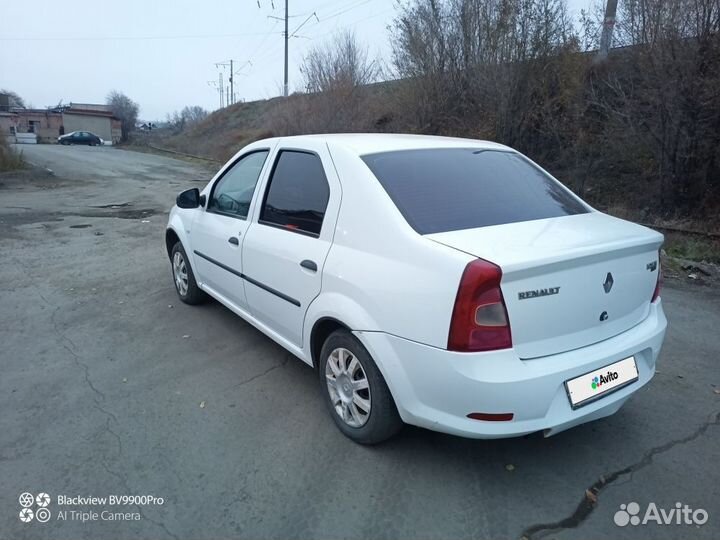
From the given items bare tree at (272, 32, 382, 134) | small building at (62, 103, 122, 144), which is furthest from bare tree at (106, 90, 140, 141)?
bare tree at (272, 32, 382, 134)

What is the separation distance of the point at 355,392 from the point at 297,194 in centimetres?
137

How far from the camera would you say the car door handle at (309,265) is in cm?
307

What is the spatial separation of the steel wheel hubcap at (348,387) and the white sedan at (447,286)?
1 centimetres

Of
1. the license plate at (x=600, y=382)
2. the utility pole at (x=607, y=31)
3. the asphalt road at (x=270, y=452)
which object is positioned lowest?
the asphalt road at (x=270, y=452)

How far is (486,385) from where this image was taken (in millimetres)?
2326

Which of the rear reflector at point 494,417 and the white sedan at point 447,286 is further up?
the white sedan at point 447,286

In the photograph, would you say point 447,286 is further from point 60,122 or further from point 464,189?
point 60,122

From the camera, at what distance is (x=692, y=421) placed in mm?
3225

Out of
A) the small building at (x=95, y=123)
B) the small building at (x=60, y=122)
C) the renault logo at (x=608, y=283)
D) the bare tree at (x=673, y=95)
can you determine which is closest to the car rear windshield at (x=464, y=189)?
the renault logo at (x=608, y=283)

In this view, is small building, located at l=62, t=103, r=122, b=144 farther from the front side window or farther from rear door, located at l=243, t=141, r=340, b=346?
rear door, located at l=243, t=141, r=340, b=346

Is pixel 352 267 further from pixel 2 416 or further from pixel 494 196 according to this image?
pixel 2 416

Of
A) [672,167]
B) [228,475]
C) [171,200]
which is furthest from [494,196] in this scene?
[171,200]

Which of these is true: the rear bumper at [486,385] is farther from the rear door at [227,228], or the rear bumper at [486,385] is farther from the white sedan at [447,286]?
the rear door at [227,228]

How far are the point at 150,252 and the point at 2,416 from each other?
446 cm
